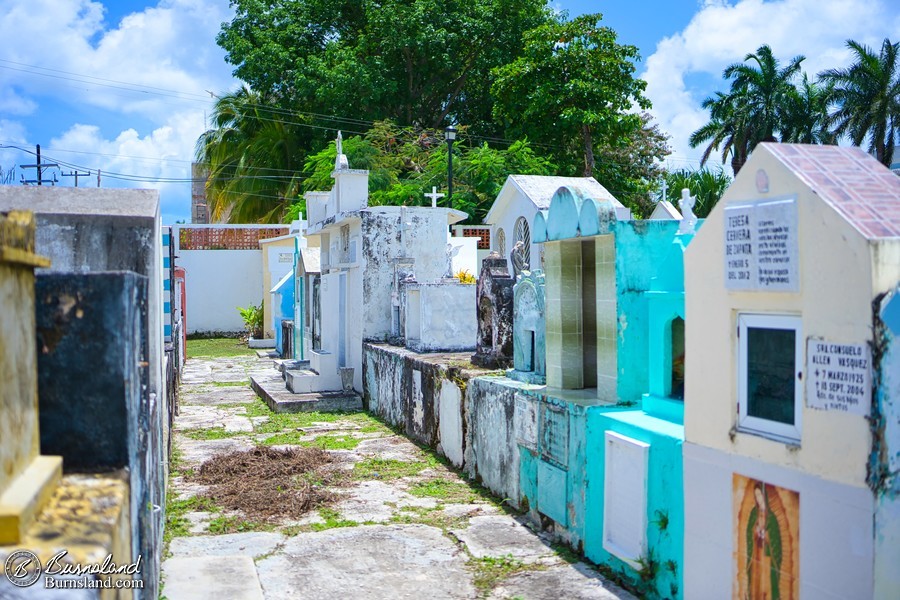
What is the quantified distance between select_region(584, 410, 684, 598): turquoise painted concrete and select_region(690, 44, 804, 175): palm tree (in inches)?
1257

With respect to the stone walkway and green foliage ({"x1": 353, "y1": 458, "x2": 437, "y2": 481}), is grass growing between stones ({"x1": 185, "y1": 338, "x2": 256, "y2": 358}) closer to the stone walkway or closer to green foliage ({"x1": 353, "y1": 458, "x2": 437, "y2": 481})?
the stone walkway

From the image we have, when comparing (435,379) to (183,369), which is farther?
(183,369)

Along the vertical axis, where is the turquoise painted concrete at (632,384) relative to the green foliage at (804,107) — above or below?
below

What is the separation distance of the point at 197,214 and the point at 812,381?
151 ft

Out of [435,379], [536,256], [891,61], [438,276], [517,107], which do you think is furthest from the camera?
[891,61]

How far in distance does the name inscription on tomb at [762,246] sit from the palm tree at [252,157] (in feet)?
93.5

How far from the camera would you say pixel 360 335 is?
14.5 meters

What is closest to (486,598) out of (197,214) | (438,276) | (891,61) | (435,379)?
(435,379)

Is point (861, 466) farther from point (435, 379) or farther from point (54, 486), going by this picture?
point (435, 379)

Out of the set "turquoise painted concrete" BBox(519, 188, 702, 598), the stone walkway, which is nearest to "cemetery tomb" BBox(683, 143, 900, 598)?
"turquoise painted concrete" BBox(519, 188, 702, 598)

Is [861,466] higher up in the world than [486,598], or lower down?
higher up

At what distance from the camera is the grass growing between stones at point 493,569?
6266 millimetres

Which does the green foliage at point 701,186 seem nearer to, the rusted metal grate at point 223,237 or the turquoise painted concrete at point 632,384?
the rusted metal grate at point 223,237

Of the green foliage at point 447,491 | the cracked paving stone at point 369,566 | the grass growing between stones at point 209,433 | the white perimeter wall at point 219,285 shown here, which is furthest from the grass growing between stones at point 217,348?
the cracked paving stone at point 369,566
